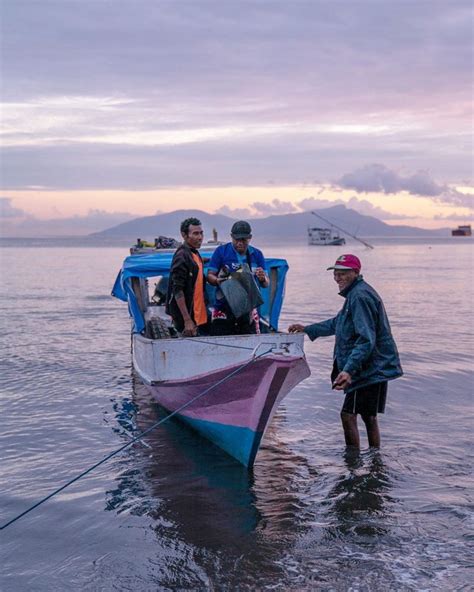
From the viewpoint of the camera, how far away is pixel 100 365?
1402 centimetres

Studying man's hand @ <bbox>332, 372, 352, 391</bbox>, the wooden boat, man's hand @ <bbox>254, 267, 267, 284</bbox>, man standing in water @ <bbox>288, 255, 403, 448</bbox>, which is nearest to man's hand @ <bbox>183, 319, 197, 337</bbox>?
the wooden boat

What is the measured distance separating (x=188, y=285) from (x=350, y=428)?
2.47 meters

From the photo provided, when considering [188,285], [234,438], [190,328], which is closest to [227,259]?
[188,285]

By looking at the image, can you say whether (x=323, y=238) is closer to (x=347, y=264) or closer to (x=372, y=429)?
(x=372, y=429)

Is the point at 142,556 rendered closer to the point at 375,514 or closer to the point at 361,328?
the point at 375,514

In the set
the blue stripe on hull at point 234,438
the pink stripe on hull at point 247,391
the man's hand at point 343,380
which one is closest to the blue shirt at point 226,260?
the pink stripe on hull at point 247,391

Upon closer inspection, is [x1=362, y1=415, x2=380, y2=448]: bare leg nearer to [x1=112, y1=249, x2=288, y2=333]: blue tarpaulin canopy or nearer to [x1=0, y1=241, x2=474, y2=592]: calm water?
[x1=0, y1=241, x2=474, y2=592]: calm water

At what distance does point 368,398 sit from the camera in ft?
22.8

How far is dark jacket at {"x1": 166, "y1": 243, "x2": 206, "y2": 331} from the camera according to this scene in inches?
317

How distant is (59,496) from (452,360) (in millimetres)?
9636

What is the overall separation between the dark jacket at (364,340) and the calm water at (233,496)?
3.90 ft

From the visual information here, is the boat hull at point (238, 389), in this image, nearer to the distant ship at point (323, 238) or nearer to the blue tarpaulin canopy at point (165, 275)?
the blue tarpaulin canopy at point (165, 275)

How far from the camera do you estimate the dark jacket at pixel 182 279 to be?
8.05m

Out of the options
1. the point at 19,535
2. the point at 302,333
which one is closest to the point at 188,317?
the point at 302,333
